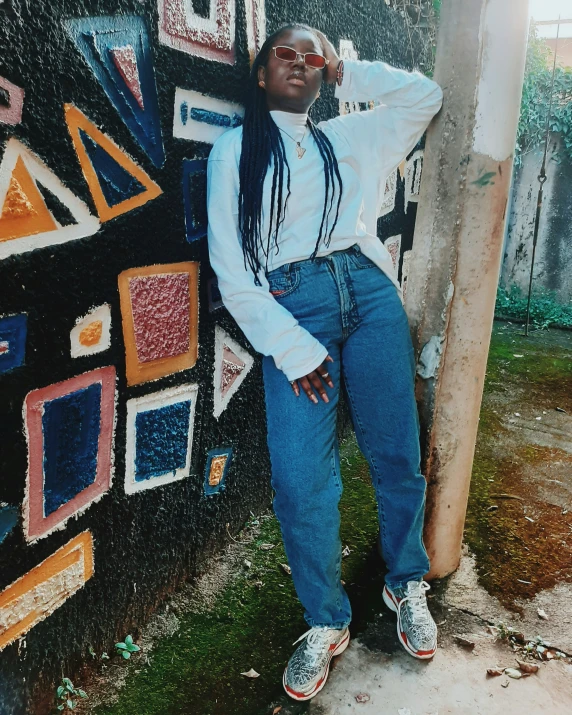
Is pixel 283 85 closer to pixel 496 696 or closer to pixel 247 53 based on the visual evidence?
pixel 247 53

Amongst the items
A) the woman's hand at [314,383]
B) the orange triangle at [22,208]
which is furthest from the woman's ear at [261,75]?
the woman's hand at [314,383]

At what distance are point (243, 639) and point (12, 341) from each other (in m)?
1.41

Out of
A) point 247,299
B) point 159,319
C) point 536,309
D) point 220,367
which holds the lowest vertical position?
point 536,309

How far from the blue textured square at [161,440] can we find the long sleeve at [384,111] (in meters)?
1.15

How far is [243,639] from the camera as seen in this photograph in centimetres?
231

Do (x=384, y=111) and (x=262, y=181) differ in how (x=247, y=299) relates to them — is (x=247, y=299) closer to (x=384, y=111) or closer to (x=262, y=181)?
(x=262, y=181)

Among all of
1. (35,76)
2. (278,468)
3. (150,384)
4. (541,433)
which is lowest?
(541,433)

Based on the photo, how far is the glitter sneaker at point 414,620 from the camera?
2.19m

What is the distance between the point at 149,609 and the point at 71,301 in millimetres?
1277

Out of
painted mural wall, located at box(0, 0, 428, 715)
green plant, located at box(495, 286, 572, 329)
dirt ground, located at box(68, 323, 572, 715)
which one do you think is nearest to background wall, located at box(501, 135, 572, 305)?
green plant, located at box(495, 286, 572, 329)

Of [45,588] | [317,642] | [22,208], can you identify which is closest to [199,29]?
[22,208]

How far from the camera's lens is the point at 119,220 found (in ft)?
6.41

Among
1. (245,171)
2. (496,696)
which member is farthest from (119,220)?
(496,696)

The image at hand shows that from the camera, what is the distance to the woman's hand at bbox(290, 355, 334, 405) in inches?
75.1
